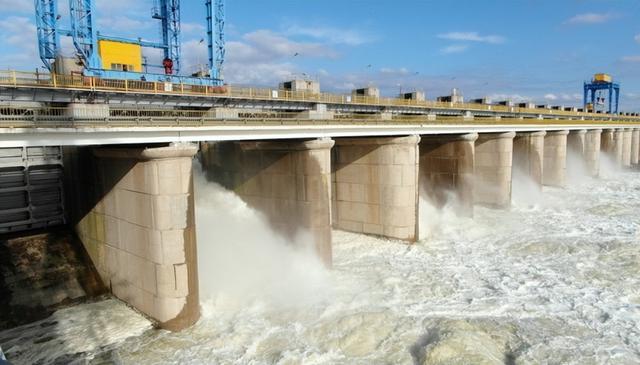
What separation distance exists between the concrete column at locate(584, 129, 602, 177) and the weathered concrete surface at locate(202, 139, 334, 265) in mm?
48534

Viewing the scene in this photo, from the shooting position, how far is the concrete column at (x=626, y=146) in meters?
69.2

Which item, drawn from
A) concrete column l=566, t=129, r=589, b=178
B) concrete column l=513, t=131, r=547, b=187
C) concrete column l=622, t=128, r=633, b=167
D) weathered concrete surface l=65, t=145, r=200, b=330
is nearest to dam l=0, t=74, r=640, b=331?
weathered concrete surface l=65, t=145, r=200, b=330

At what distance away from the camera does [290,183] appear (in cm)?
2345

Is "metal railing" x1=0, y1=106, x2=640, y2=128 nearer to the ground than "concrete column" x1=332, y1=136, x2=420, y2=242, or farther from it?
farther from it

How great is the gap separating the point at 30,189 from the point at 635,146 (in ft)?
285

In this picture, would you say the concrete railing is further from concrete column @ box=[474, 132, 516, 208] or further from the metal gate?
concrete column @ box=[474, 132, 516, 208]

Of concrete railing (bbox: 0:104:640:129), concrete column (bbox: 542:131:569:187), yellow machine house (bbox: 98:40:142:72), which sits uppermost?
yellow machine house (bbox: 98:40:142:72)

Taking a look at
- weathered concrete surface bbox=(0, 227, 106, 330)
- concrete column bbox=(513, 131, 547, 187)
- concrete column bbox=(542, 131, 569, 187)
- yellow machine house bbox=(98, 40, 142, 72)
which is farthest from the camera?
concrete column bbox=(542, 131, 569, 187)

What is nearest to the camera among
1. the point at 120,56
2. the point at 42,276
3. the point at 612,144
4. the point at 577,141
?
the point at 42,276

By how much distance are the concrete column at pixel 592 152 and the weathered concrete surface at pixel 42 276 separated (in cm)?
5864

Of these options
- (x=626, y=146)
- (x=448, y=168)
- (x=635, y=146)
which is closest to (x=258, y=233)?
(x=448, y=168)

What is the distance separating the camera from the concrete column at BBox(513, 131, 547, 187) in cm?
4391

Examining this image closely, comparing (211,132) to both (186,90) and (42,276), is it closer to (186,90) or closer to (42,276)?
(42,276)

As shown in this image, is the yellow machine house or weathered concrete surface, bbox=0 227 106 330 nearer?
weathered concrete surface, bbox=0 227 106 330
